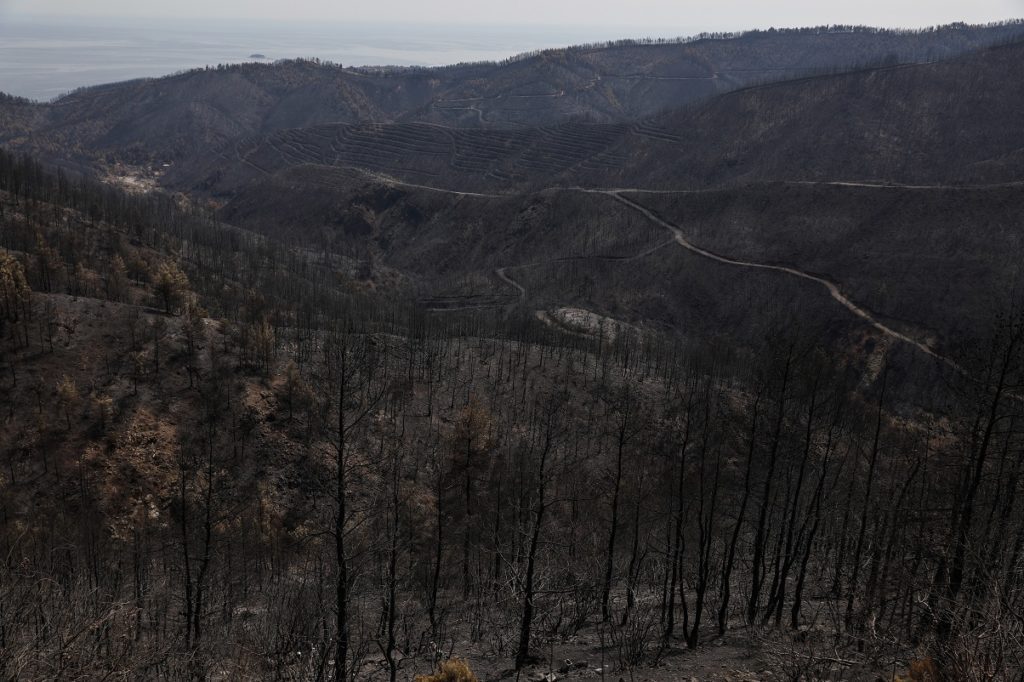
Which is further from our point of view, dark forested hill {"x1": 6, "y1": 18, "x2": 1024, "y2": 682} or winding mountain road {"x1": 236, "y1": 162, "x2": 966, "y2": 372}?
winding mountain road {"x1": 236, "y1": 162, "x2": 966, "y2": 372}

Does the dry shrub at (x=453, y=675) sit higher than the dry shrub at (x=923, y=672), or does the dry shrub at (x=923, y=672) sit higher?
the dry shrub at (x=923, y=672)

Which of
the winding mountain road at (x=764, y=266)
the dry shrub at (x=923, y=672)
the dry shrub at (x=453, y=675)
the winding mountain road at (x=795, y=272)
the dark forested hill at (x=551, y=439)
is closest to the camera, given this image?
the dry shrub at (x=923, y=672)

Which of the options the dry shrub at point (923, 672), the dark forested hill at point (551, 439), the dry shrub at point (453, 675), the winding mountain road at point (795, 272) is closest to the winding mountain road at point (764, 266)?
the winding mountain road at point (795, 272)

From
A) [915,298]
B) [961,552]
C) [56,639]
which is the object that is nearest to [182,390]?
[56,639]

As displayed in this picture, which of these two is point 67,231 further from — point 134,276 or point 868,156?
point 868,156

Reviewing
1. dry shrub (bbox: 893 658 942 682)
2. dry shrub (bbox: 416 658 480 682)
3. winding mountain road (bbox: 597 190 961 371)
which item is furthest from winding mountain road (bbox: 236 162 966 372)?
dry shrub (bbox: 416 658 480 682)

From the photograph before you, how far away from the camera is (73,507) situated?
2403 inches

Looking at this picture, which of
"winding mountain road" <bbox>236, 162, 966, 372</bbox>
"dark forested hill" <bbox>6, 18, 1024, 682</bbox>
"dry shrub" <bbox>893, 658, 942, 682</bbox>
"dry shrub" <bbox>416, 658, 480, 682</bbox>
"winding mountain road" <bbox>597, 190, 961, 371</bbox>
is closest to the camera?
"dry shrub" <bbox>893, 658, 942, 682</bbox>

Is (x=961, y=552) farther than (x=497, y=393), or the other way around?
(x=497, y=393)

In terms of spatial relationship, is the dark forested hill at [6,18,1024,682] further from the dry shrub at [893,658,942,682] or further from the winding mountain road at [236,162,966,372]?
the winding mountain road at [236,162,966,372]

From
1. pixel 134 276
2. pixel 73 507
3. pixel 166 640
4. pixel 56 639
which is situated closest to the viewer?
pixel 56 639

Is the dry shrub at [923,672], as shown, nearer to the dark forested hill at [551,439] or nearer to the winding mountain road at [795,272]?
the dark forested hill at [551,439]

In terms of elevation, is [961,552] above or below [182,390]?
above

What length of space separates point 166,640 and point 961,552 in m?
36.5
